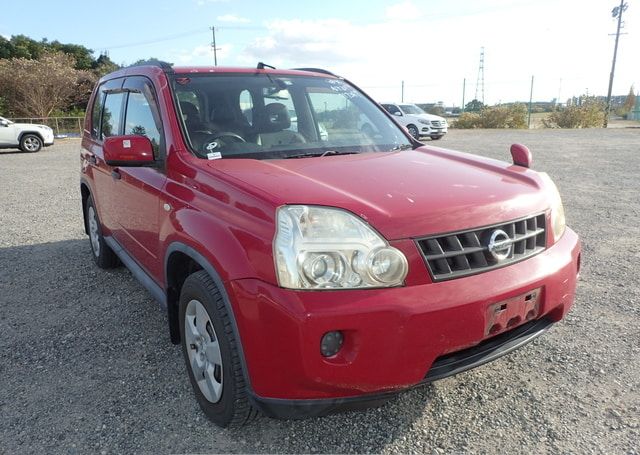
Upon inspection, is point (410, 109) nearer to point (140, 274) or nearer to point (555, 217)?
point (140, 274)

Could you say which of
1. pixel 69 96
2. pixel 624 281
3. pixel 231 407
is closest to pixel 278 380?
pixel 231 407

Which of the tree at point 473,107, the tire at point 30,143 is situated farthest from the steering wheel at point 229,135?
the tree at point 473,107

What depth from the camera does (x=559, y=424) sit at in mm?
2445

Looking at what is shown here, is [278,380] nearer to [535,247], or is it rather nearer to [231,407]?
[231,407]

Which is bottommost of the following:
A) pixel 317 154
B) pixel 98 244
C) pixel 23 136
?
pixel 98 244

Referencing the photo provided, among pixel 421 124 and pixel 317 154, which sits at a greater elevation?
pixel 317 154

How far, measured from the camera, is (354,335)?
1.90 meters

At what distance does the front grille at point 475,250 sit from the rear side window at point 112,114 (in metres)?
2.91

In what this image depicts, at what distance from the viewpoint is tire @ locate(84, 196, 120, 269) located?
471 cm

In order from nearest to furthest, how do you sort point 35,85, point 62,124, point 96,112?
point 96,112 < point 62,124 < point 35,85

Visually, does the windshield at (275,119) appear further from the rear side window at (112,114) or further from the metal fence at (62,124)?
the metal fence at (62,124)

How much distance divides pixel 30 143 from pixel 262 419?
63.5ft

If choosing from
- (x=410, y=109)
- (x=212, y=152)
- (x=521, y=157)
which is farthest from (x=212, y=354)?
(x=410, y=109)

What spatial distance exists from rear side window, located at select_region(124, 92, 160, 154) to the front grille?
181 cm
